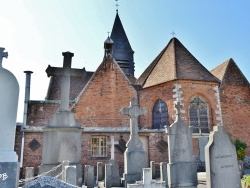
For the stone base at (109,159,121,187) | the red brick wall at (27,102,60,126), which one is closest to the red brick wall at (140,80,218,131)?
the red brick wall at (27,102,60,126)

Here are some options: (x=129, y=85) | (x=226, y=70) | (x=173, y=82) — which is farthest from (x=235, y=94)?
(x=129, y=85)

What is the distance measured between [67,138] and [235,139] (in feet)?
50.1

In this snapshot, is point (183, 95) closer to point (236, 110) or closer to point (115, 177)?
point (236, 110)

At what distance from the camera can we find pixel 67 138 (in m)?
7.51

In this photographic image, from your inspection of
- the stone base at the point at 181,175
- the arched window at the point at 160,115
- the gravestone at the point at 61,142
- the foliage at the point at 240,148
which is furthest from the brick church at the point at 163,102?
the gravestone at the point at 61,142

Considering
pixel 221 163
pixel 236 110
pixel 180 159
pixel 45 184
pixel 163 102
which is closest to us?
pixel 45 184

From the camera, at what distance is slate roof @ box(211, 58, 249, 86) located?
2039 centimetres

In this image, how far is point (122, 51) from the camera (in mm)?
29609

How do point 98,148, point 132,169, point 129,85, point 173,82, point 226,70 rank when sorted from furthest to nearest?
1. point 226,70
2. point 129,85
3. point 173,82
4. point 98,148
5. point 132,169

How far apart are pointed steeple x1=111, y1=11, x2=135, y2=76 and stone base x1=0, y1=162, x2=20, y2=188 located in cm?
2449

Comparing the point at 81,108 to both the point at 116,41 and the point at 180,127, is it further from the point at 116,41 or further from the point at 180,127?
the point at 116,41

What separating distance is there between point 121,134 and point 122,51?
16662 mm

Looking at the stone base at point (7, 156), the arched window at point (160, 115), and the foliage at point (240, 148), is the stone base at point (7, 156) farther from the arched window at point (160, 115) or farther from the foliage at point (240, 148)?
the foliage at point (240, 148)

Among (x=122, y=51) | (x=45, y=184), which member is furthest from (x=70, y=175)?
(x=122, y=51)
